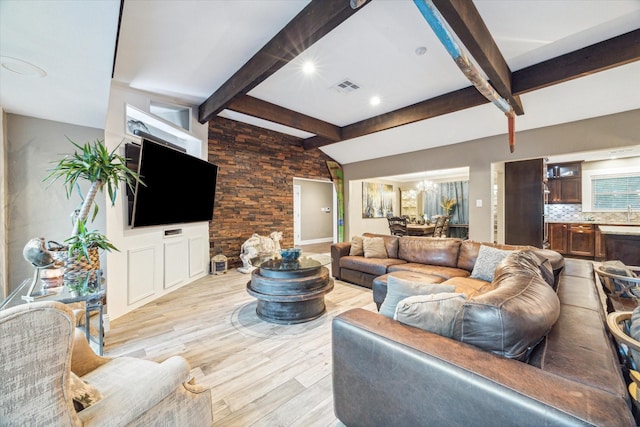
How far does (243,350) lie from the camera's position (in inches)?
88.1

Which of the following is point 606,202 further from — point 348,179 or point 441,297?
point 441,297

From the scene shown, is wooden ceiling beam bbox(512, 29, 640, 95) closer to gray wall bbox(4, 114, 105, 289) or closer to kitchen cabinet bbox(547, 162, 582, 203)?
kitchen cabinet bbox(547, 162, 582, 203)

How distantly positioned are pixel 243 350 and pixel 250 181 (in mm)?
3830

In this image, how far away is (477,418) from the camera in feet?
2.96

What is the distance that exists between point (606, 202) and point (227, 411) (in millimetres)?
8389

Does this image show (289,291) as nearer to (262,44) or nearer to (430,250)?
(430,250)

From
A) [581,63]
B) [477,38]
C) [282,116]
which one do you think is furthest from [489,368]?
[282,116]

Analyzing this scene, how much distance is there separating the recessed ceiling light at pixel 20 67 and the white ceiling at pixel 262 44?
5 centimetres

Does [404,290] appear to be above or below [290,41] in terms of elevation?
below

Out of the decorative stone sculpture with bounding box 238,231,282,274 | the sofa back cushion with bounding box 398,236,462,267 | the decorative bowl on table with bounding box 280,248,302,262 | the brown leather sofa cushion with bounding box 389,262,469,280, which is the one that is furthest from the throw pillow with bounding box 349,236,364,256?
the decorative stone sculpture with bounding box 238,231,282,274

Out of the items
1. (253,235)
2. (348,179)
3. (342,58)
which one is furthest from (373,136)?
(253,235)

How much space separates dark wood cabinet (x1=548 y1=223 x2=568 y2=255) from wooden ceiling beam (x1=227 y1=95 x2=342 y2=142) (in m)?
5.60

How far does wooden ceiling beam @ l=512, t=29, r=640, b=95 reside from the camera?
245cm

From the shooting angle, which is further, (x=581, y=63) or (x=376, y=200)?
(x=376, y=200)
